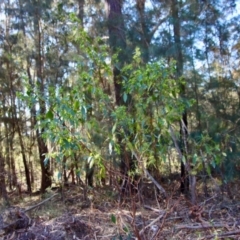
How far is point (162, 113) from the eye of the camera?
9.57ft

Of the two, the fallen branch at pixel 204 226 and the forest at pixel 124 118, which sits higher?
the forest at pixel 124 118

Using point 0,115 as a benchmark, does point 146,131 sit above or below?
below

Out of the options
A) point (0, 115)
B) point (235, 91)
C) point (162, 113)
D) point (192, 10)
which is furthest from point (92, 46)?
point (0, 115)

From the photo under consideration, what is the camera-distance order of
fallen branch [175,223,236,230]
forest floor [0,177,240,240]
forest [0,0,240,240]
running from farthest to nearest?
1. fallen branch [175,223,236,230]
2. forest floor [0,177,240,240]
3. forest [0,0,240,240]

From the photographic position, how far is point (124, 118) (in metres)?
2.78

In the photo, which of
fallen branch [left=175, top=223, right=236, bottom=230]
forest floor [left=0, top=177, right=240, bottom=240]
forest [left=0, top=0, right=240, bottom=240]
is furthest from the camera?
fallen branch [left=175, top=223, right=236, bottom=230]

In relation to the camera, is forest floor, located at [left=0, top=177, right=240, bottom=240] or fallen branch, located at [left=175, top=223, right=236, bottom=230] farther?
fallen branch, located at [left=175, top=223, right=236, bottom=230]

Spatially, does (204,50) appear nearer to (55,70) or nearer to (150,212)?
(150,212)

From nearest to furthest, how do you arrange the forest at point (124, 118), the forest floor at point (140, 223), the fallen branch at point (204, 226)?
the forest at point (124, 118) → the forest floor at point (140, 223) → the fallen branch at point (204, 226)

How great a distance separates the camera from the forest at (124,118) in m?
2.68

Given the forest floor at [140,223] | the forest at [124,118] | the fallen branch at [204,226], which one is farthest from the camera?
the fallen branch at [204,226]

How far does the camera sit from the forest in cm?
268

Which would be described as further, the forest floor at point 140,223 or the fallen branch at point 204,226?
the fallen branch at point 204,226

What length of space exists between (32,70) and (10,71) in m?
0.77
